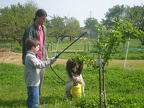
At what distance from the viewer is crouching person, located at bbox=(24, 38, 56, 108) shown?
4.82 m

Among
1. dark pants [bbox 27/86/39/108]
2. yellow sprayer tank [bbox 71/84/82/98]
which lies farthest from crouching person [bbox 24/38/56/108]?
yellow sprayer tank [bbox 71/84/82/98]

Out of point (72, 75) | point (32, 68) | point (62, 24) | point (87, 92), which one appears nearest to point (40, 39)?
point (32, 68)

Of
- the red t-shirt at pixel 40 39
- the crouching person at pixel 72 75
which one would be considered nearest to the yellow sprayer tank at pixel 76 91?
the crouching person at pixel 72 75

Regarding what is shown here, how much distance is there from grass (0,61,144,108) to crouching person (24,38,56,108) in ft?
3.73

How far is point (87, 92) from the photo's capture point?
7664 mm

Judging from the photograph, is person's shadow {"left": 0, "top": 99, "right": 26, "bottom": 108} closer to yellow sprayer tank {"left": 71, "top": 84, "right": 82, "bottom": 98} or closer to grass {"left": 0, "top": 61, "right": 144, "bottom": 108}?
grass {"left": 0, "top": 61, "right": 144, "bottom": 108}

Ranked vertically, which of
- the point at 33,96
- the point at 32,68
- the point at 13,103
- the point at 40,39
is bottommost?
the point at 13,103

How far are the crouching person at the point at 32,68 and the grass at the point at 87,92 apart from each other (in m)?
1.14

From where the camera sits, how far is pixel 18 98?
6965 mm

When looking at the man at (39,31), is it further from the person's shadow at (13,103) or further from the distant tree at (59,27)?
the distant tree at (59,27)

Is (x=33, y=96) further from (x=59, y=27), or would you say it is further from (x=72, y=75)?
(x=59, y=27)

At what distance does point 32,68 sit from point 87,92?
3063mm

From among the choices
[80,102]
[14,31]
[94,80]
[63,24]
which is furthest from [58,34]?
[80,102]

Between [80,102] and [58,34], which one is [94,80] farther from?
[58,34]
